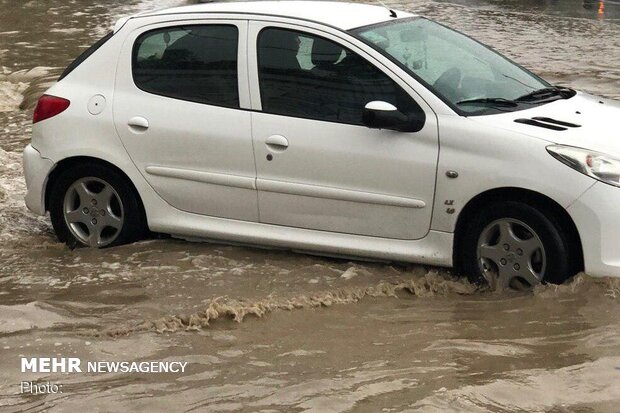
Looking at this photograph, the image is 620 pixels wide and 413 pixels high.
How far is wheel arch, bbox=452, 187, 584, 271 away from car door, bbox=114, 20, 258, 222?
1333 millimetres

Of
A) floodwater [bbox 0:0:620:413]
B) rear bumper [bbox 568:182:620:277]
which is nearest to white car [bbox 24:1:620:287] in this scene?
rear bumper [bbox 568:182:620:277]

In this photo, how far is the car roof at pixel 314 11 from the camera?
21.6 ft

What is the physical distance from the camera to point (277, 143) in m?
6.38

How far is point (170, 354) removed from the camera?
5.23m

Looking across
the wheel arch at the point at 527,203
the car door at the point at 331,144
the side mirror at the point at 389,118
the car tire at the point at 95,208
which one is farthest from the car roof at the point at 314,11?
the wheel arch at the point at 527,203

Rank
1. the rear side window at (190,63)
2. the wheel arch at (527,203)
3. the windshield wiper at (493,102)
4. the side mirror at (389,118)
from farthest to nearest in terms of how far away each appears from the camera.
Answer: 1. the rear side window at (190,63)
2. the windshield wiper at (493,102)
3. the side mirror at (389,118)
4. the wheel arch at (527,203)

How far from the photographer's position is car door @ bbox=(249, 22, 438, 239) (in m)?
6.08

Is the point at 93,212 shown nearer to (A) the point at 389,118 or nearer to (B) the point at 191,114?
(B) the point at 191,114

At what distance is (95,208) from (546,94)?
9.99 ft

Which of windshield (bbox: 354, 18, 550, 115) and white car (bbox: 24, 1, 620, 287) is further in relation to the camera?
windshield (bbox: 354, 18, 550, 115)

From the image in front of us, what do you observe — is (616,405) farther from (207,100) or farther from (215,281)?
(207,100)

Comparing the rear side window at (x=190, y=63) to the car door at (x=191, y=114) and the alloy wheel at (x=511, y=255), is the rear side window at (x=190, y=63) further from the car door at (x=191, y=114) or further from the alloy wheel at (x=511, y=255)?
the alloy wheel at (x=511, y=255)

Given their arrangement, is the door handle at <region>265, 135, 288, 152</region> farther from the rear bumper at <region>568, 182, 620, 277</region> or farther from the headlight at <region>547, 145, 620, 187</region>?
the rear bumper at <region>568, 182, 620, 277</region>

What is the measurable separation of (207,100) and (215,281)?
1.16 meters
